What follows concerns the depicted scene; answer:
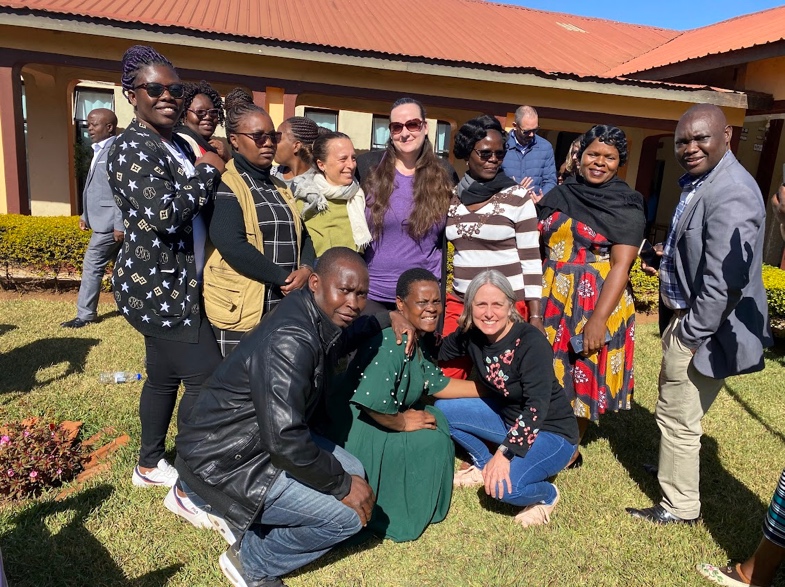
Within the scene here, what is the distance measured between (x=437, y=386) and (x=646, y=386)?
2.73 meters

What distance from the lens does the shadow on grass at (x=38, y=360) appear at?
414 centimetres

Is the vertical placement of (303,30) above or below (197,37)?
above

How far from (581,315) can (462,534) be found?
1.38 metres

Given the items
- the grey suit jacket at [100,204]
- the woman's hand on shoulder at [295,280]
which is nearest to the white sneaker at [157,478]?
the woman's hand on shoulder at [295,280]

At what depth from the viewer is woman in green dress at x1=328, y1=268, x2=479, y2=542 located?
2.72m

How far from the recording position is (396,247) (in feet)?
10.1

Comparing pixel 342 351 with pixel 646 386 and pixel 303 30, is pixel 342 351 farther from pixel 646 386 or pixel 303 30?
pixel 303 30

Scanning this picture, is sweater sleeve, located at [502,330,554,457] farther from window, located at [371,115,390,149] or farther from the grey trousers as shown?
window, located at [371,115,390,149]

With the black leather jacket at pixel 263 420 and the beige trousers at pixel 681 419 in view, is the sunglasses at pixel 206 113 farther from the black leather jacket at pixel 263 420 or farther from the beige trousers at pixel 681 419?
the beige trousers at pixel 681 419

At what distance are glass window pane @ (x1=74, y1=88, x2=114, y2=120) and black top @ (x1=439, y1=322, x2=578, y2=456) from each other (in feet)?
35.3

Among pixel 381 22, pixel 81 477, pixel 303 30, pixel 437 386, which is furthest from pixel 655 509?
pixel 381 22

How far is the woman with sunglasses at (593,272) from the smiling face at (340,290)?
1528 mm

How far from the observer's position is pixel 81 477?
306 cm

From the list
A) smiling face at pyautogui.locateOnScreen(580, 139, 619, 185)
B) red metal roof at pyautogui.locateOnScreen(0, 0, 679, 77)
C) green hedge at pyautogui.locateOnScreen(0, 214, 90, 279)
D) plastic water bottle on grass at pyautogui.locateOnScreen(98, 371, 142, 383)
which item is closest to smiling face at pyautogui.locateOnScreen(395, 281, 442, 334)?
smiling face at pyautogui.locateOnScreen(580, 139, 619, 185)
